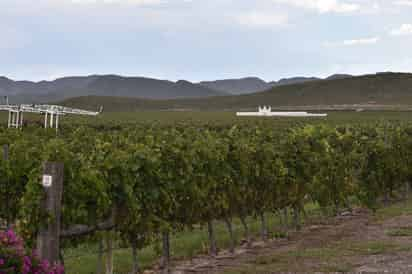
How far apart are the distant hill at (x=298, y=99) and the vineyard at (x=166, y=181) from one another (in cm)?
15521

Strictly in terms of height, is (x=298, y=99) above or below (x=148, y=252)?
above

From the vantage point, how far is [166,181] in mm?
10531

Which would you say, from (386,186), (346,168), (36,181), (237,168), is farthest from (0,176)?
(386,186)

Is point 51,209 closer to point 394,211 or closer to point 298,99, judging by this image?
point 394,211

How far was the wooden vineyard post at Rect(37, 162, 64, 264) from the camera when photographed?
826 cm

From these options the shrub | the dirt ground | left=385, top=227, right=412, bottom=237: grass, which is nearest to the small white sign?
the shrub

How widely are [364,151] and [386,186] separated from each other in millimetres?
1907

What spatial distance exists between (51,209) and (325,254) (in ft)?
17.3

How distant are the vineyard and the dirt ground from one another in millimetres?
508

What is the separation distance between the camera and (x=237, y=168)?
12.9m

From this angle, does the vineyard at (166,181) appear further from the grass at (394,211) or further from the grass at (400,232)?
the grass at (400,232)

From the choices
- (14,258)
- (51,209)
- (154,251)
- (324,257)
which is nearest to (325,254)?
(324,257)

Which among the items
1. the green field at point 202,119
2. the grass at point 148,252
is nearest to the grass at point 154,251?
the grass at point 148,252

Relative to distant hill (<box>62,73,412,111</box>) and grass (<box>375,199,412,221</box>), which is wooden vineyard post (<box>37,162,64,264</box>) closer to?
grass (<box>375,199,412,221</box>)
